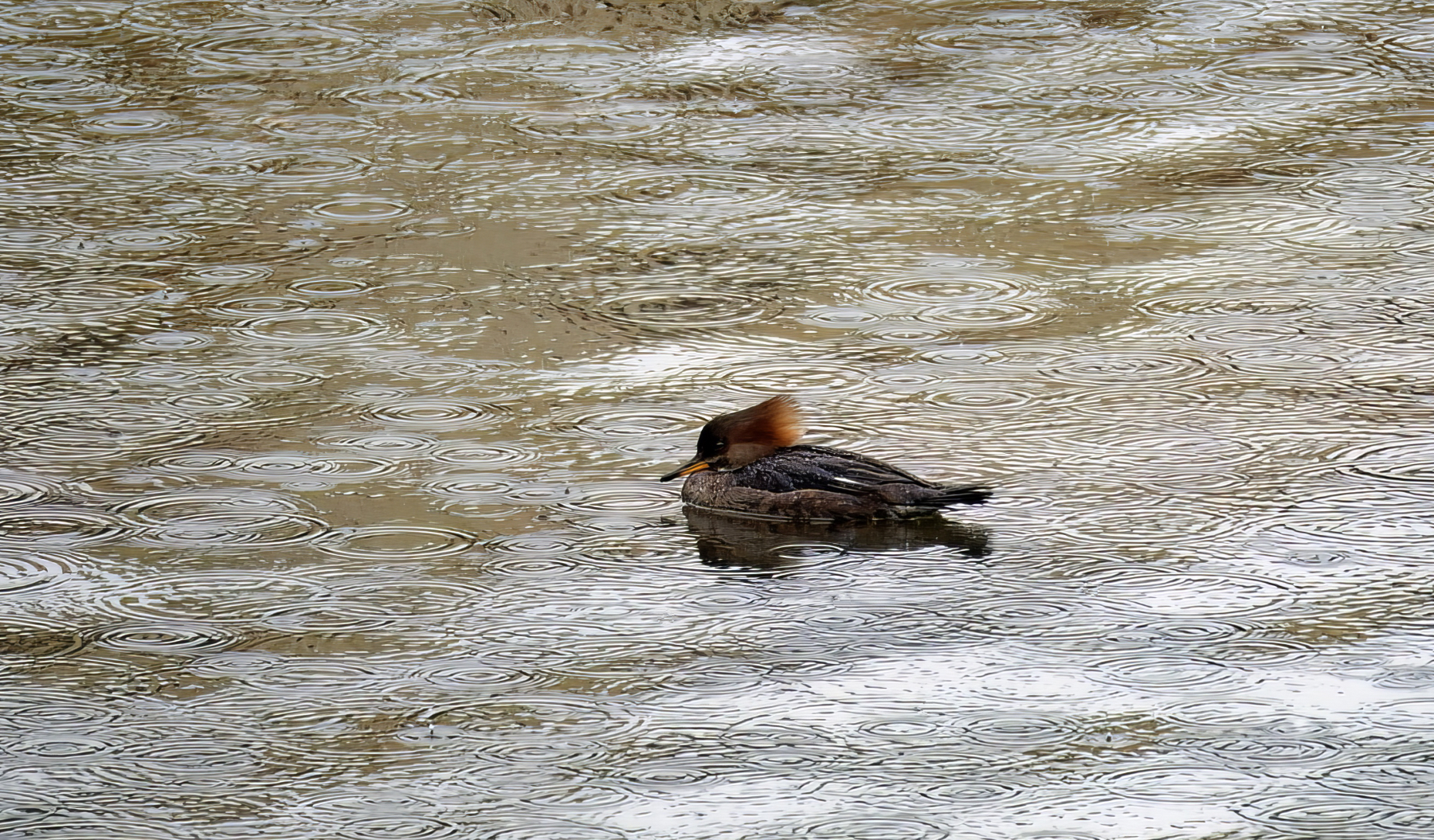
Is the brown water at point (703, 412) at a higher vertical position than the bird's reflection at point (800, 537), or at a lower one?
higher

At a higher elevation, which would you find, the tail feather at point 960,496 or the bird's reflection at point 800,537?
the tail feather at point 960,496

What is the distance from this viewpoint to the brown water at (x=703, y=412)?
4.31m

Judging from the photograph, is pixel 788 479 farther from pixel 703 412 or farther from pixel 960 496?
pixel 703 412

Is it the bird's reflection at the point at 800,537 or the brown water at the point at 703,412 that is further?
the bird's reflection at the point at 800,537

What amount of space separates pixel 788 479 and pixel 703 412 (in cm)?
72

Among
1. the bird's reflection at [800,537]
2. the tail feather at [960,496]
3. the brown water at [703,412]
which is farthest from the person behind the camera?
Result: the tail feather at [960,496]

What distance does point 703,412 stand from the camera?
6.54 metres

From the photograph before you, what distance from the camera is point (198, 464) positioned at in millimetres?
6086

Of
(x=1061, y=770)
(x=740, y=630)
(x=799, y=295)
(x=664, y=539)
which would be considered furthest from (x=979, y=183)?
(x=1061, y=770)

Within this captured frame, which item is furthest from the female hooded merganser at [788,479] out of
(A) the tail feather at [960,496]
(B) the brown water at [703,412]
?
(B) the brown water at [703,412]

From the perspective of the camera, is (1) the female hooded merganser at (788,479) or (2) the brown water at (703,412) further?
(1) the female hooded merganser at (788,479)

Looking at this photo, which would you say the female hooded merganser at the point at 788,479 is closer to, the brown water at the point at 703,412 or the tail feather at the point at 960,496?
the tail feather at the point at 960,496

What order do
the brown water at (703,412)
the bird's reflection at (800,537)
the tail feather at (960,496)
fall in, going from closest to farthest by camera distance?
1. the brown water at (703,412)
2. the bird's reflection at (800,537)
3. the tail feather at (960,496)

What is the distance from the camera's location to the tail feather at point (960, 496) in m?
5.65
